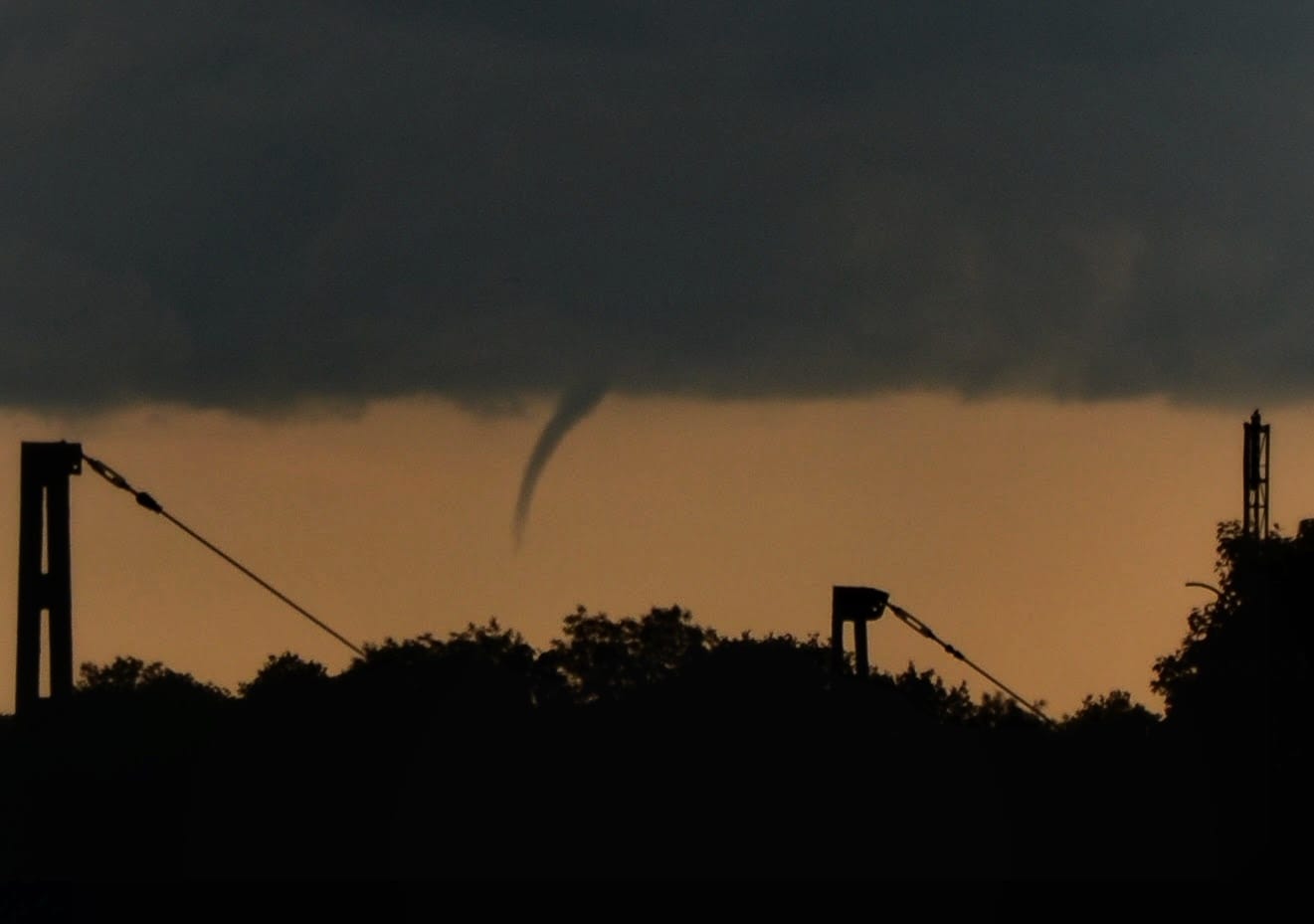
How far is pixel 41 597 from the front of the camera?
160 feet

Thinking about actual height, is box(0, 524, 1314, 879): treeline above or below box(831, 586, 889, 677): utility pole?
below

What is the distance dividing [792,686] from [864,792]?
375 centimetres

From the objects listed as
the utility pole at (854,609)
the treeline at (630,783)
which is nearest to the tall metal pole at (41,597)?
the treeline at (630,783)

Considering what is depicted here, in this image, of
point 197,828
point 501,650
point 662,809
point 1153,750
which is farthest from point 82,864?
point 501,650

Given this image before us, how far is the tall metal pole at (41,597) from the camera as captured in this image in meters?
48.4

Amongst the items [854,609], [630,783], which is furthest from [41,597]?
[854,609]

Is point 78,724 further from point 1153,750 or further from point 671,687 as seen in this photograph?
point 1153,750

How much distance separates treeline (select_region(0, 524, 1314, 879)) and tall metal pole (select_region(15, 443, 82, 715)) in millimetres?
629

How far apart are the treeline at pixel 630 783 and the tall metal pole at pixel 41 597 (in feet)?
2.06

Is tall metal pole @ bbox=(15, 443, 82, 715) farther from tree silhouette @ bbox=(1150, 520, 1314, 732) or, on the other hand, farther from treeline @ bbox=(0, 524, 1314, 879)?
tree silhouette @ bbox=(1150, 520, 1314, 732)

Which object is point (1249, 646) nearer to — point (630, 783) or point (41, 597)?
point (630, 783)

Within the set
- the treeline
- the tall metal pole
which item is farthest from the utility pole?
the tall metal pole

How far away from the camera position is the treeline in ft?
157

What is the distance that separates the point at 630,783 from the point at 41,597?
1127cm
